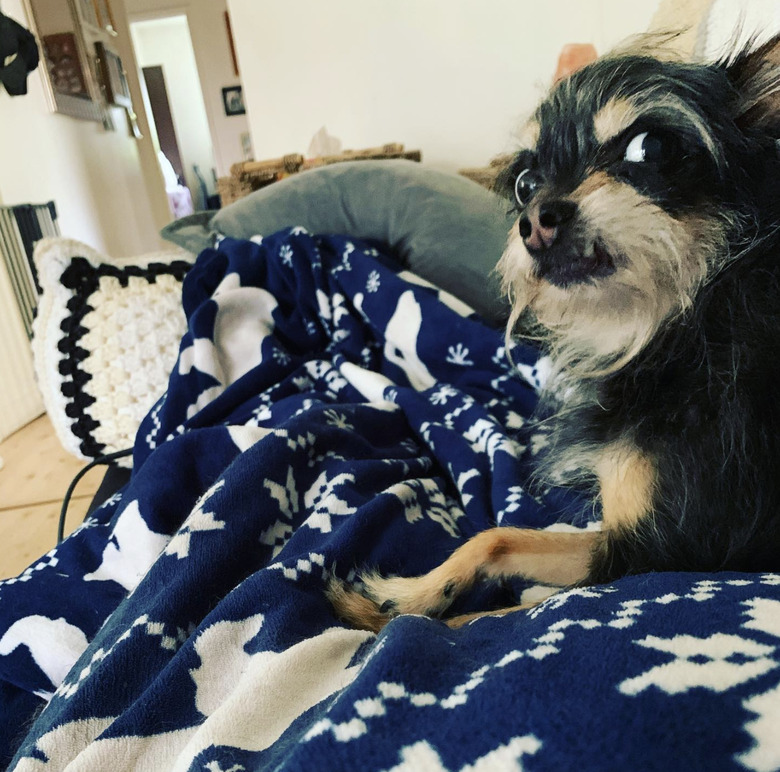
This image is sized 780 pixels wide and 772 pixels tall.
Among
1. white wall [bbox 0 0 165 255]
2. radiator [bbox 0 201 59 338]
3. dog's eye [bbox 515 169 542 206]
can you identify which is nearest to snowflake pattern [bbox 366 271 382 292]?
dog's eye [bbox 515 169 542 206]

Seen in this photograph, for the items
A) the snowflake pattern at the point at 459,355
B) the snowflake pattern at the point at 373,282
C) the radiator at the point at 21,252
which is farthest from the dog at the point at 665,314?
the radiator at the point at 21,252

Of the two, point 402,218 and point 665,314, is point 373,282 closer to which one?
point 402,218

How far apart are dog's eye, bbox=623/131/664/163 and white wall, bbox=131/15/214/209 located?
7.89m

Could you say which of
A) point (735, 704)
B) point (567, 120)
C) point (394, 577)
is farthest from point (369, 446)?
point (735, 704)

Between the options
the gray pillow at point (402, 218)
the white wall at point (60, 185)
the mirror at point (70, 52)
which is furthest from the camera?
the mirror at point (70, 52)

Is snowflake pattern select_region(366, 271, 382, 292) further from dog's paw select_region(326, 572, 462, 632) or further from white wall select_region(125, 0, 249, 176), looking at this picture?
white wall select_region(125, 0, 249, 176)

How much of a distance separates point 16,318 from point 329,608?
2.46 metres

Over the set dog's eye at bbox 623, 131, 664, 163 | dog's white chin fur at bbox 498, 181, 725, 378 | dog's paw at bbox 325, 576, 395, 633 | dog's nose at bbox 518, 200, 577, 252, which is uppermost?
dog's eye at bbox 623, 131, 664, 163

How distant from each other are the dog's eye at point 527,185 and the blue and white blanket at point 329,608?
1.11 feet

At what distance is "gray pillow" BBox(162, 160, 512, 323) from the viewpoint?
140 cm

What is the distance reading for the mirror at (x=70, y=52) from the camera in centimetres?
361

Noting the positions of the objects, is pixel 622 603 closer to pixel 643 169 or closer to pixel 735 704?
pixel 735 704

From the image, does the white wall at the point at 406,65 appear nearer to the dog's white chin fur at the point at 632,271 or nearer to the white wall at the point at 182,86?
the dog's white chin fur at the point at 632,271

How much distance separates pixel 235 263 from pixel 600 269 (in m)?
0.88
